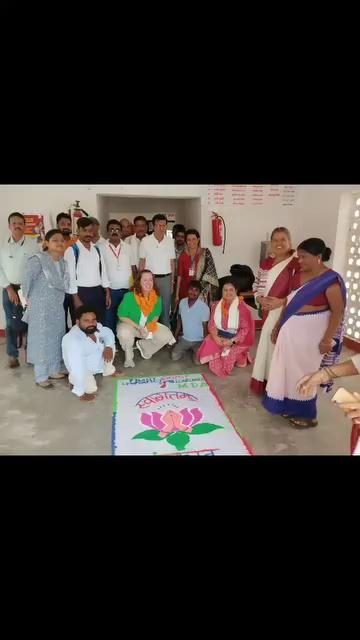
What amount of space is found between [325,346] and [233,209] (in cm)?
289

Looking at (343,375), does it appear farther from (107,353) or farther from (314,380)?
(107,353)

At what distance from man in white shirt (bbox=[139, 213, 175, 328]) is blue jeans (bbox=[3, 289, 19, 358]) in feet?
4.60

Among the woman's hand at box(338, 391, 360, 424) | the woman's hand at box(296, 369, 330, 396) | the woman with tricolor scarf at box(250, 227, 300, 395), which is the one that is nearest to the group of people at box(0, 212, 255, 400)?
the woman with tricolor scarf at box(250, 227, 300, 395)

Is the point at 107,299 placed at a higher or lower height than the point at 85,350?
higher

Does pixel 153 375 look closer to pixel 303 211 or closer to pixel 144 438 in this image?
pixel 144 438

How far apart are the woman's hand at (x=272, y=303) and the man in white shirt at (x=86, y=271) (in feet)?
5.32

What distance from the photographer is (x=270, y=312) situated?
9.98 ft

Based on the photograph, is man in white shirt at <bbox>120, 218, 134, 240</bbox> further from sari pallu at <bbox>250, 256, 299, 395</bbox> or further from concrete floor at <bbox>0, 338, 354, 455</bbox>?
sari pallu at <bbox>250, 256, 299, 395</bbox>

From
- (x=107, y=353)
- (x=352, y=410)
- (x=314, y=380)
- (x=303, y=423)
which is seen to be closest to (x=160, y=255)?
(x=107, y=353)

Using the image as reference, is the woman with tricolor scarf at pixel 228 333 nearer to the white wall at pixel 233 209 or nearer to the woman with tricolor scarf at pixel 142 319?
the woman with tricolor scarf at pixel 142 319

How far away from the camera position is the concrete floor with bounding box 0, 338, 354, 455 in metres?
2.41

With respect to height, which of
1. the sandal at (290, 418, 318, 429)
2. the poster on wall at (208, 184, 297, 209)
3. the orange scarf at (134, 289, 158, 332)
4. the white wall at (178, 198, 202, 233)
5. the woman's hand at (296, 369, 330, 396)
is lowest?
the sandal at (290, 418, 318, 429)

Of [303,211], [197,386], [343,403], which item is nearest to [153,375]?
[197,386]

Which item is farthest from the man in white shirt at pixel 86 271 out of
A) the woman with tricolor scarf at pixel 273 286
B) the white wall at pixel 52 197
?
the woman with tricolor scarf at pixel 273 286
